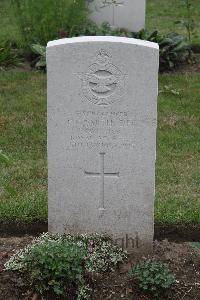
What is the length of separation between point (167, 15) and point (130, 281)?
30.1 feet

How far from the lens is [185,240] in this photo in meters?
5.17

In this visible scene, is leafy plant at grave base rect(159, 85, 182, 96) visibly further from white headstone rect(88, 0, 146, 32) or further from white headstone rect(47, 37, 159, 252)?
white headstone rect(47, 37, 159, 252)

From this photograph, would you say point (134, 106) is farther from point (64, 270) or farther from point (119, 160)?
point (64, 270)

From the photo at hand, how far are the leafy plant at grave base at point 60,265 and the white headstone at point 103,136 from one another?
26cm

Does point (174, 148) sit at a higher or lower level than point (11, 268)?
higher

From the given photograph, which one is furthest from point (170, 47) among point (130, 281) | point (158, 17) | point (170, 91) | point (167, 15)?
point (130, 281)

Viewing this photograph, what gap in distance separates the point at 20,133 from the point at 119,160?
2816mm

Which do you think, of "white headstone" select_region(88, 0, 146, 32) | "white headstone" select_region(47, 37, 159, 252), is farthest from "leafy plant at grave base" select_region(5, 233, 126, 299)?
"white headstone" select_region(88, 0, 146, 32)

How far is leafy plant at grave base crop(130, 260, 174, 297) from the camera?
433cm

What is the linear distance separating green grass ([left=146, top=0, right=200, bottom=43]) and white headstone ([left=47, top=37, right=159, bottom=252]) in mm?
6560

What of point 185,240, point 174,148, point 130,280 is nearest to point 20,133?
point 174,148

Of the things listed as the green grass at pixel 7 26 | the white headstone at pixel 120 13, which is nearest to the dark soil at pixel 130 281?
the green grass at pixel 7 26

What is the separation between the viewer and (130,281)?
450 cm

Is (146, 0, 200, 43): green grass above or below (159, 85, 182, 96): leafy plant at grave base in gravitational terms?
above
